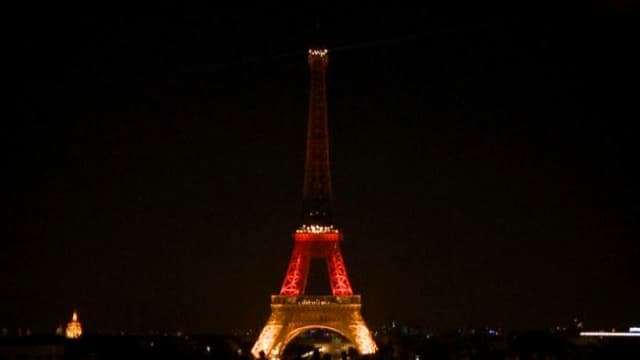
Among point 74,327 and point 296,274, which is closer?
point 296,274

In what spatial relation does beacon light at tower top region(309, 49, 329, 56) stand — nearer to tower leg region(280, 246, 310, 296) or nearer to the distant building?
tower leg region(280, 246, 310, 296)

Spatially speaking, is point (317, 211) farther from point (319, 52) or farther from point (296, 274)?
point (319, 52)

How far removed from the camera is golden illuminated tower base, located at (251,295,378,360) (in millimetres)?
50438

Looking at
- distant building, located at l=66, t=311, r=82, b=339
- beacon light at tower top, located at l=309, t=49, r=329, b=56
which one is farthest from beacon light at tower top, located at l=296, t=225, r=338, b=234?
distant building, located at l=66, t=311, r=82, b=339

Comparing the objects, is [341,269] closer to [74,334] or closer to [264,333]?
[264,333]

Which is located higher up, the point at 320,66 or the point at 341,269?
the point at 320,66

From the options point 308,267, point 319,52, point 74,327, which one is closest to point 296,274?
point 308,267

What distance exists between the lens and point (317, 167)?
5172cm

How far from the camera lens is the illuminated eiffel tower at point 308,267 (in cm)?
5044

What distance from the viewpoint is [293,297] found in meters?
50.5

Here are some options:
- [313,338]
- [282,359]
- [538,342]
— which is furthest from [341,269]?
[313,338]

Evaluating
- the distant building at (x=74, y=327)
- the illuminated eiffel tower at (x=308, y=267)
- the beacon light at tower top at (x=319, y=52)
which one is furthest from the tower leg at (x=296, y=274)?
the distant building at (x=74, y=327)

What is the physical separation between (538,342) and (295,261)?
16283 mm

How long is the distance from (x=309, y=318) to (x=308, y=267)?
2.17 metres
